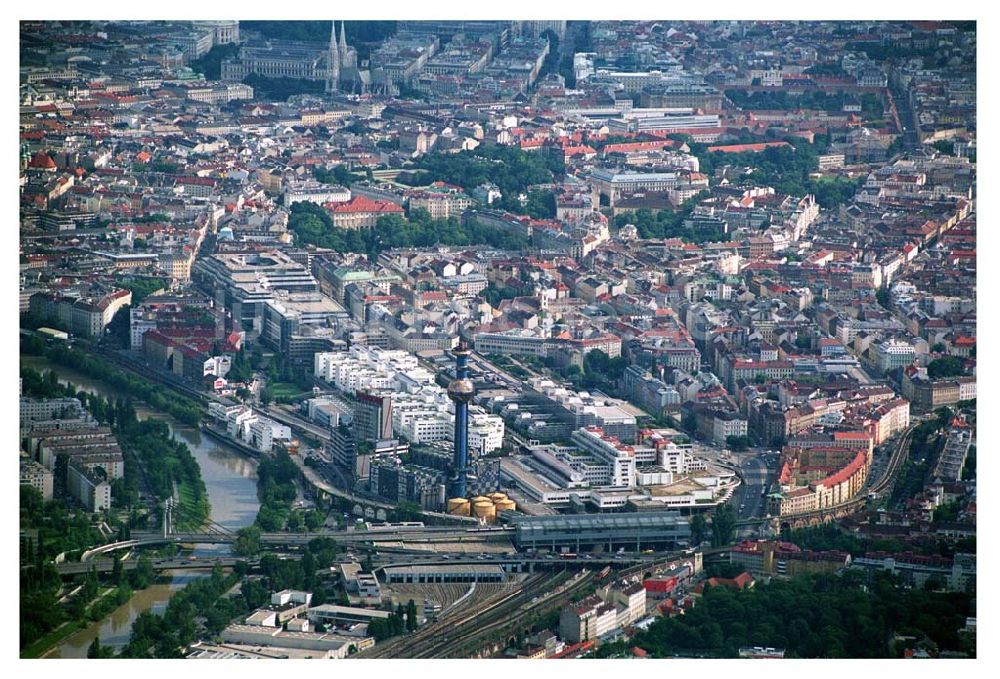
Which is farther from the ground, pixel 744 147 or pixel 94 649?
pixel 744 147

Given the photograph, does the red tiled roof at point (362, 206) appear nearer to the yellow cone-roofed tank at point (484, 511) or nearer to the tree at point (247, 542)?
the yellow cone-roofed tank at point (484, 511)

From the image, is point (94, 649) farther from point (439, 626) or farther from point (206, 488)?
point (206, 488)

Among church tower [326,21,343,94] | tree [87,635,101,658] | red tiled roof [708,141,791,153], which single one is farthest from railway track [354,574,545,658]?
church tower [326,21,343,94]

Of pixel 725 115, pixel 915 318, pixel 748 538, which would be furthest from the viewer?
pixel 725 115

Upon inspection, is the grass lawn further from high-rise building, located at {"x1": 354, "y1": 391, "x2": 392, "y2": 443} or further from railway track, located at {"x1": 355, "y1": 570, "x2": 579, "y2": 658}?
high-rise building, located at {"x1": 354, "y1": 391, "x2": 392, "y2": 443}

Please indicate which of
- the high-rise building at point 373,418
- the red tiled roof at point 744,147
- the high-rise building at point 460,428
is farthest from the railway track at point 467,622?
the red tiled roof at point 744,147

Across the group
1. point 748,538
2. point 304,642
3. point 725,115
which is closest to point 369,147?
point 725,115

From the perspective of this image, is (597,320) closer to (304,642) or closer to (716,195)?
(716,195)

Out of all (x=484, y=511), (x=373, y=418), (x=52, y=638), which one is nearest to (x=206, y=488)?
(x=373, y=418)
